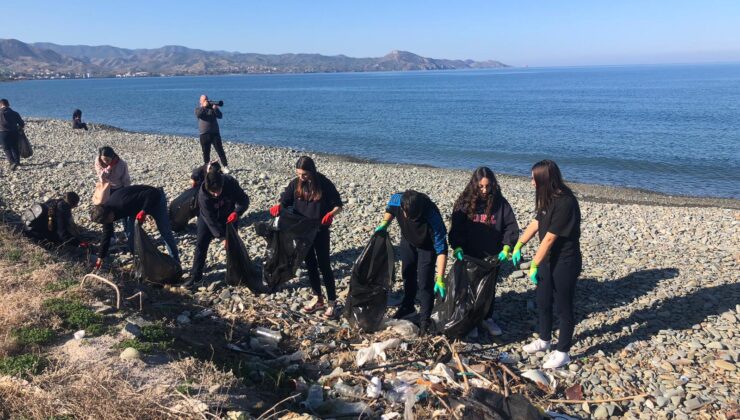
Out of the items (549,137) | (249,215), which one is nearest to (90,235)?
(249,215)

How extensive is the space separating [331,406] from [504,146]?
26.7 meters

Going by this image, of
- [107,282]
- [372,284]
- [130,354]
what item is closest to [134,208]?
[107,282]

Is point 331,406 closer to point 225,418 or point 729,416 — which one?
point 225,418

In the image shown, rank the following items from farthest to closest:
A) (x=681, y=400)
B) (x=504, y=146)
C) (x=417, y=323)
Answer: (x=504, y=146) < (x=417, y=323) < (x=681, y=400)

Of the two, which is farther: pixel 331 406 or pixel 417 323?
pixel 417 323

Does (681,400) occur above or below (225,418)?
below

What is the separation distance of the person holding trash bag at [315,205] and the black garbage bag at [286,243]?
7cm

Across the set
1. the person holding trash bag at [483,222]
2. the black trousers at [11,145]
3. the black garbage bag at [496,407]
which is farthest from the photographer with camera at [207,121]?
the black garbage bag at [496,407]

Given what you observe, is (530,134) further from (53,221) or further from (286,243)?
(53,221)

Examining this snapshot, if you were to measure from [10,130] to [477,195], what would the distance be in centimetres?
1325

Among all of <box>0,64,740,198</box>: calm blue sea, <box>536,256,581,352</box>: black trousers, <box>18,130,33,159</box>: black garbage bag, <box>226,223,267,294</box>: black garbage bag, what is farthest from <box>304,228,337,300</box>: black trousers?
<box>0,64,740,198</box>: calm blue sea

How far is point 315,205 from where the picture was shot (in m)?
5.98

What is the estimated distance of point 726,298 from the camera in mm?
6941

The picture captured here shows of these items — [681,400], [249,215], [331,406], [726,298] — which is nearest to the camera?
[331,406]
